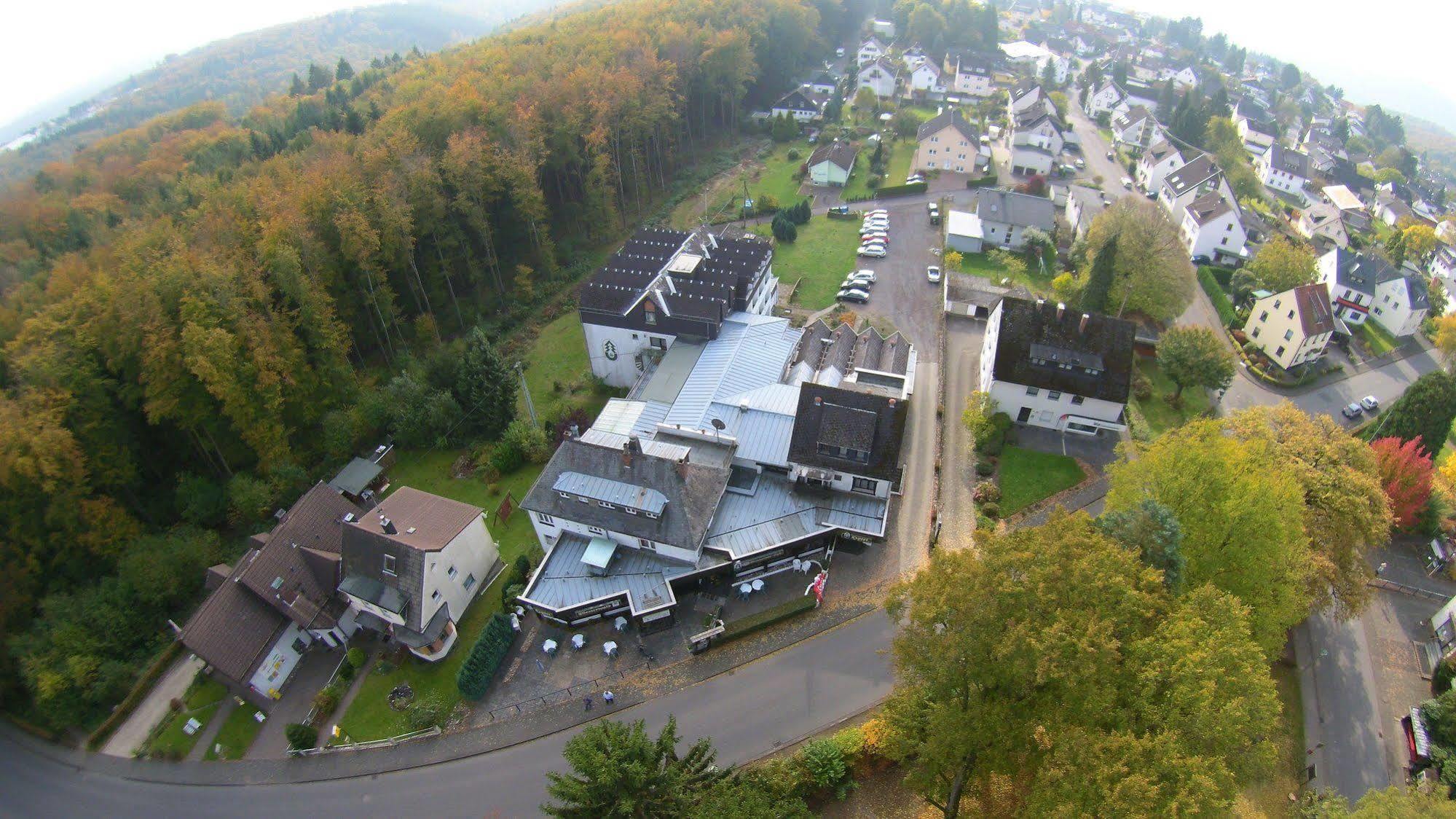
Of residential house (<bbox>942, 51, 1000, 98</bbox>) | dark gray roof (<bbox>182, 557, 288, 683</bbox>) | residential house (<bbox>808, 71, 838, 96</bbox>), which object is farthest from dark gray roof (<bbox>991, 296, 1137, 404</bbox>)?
residential house (<bbox>942, 51, 1000, 98</bbox>)

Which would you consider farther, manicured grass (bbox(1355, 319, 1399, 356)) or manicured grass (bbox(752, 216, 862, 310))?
manicured grass (bbox(752, 216, 862, 310))

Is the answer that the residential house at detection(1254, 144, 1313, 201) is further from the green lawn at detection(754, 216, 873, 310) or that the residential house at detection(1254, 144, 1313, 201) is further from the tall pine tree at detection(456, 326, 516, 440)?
the tall pine tree at detection(456, 326, 516, 440)

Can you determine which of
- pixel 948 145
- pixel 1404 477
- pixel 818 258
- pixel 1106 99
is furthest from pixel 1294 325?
pixel 1106 99

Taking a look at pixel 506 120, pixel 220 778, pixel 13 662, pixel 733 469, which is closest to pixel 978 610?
pixel 733 469

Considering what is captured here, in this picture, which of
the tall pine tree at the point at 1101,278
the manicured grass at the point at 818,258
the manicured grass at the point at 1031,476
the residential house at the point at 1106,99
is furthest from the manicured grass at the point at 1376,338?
the residential house at the point at 1106,99

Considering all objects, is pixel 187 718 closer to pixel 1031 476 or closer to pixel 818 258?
pixel 1031 476
